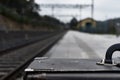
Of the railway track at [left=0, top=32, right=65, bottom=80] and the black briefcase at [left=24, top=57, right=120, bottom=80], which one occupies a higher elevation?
the black briefcase at [left=24, top=57, right=120, bottom=80]

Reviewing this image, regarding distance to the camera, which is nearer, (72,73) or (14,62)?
(72,73)

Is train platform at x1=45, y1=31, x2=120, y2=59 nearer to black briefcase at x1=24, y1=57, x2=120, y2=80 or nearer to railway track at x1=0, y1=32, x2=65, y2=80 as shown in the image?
railway track at x1=0, y1=32, x2=65, y2=80

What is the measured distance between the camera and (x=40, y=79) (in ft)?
11.5

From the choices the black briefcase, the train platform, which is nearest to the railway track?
the train platform

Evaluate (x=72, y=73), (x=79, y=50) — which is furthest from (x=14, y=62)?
(x=72, y=73)

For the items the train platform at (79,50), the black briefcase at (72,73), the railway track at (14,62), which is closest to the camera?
the black briefcase at (72,73)

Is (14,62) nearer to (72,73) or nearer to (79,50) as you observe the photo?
(79,50)

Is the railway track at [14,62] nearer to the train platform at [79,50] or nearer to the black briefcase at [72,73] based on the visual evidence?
the train platform at [79,50]

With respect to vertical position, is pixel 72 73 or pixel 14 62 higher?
pixel 72 73

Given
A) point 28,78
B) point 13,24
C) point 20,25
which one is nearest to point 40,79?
point 28,78

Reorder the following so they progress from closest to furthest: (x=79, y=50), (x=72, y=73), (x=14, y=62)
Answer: (x=72, y=73)
(x=14, y=62)
(x=79, y=50)

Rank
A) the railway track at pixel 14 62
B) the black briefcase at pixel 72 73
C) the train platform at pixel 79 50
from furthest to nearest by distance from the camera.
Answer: the train platform at pixel 79 50
the railway track at pixel 14 62
the black briefcase at pixel 72 73

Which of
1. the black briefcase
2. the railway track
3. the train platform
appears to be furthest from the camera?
the train platform

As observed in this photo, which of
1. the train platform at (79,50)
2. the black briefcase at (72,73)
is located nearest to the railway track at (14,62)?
the train platform at (79,50)
